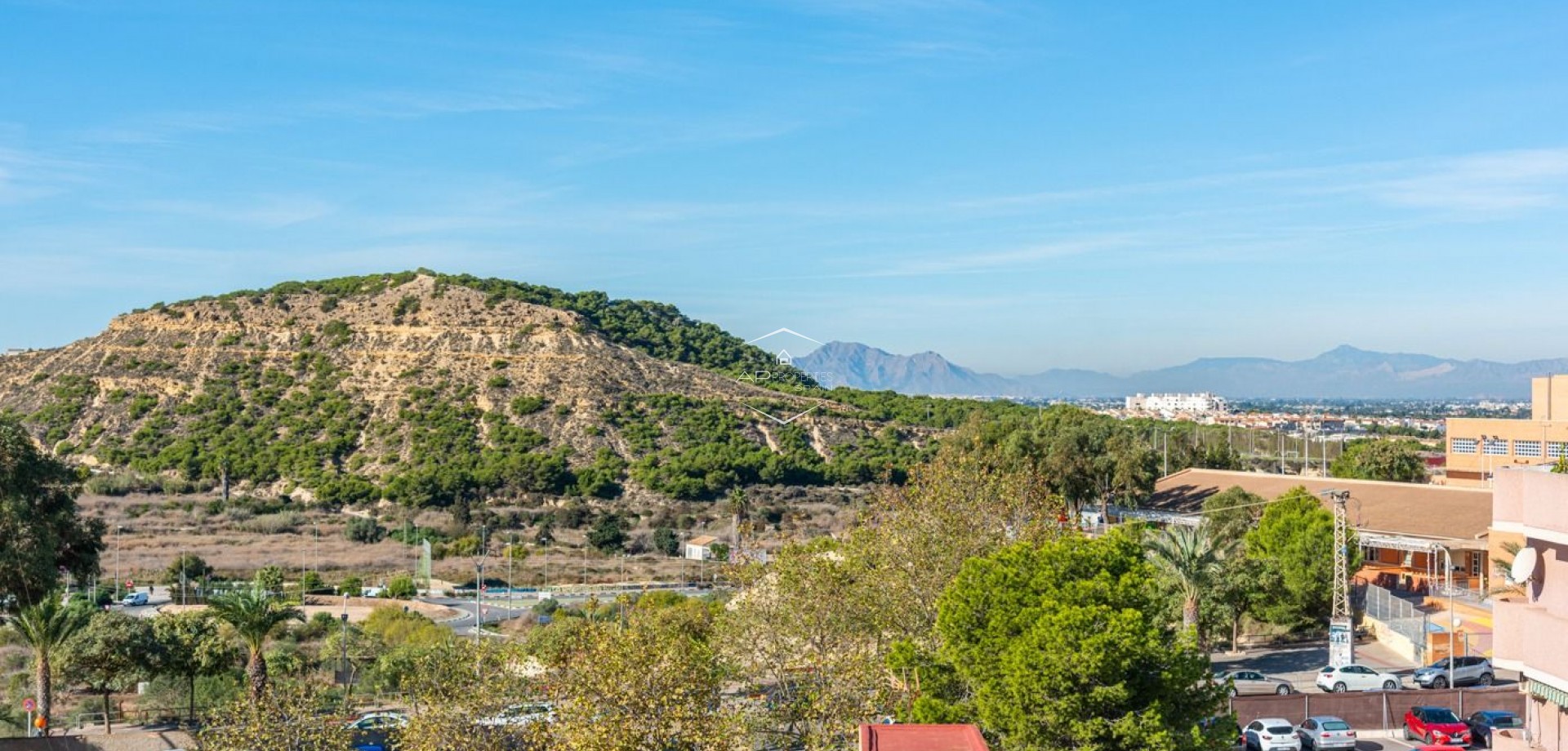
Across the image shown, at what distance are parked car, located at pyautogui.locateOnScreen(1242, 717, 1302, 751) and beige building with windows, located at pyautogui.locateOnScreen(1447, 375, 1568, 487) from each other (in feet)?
127

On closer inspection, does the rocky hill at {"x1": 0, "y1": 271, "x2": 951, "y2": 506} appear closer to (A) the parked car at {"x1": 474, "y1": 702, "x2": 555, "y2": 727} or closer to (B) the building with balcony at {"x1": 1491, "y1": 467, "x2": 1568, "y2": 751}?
(A) the parked car at {"x1": 474, "y1": 702, "x2": 555, "y2": 727}

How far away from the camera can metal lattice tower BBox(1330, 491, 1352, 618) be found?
35688mm

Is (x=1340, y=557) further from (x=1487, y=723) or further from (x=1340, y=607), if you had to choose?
(x=1487, y=723)

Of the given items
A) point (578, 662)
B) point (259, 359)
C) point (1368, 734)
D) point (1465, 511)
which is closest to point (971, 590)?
point (578, 662)

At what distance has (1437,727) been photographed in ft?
90.3

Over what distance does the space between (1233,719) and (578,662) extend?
1142 centimetres

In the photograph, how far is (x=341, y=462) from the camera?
84250mm

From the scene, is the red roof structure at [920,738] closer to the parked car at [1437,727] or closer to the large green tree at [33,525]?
the parked car at [1437,727]

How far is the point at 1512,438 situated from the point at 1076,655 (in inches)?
2170

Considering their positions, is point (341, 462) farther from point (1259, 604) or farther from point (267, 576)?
point (1259, 604)

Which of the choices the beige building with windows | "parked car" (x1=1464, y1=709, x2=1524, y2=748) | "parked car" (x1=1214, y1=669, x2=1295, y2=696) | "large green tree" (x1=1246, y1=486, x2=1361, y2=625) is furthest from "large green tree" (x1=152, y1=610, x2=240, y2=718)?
the beige building with windows

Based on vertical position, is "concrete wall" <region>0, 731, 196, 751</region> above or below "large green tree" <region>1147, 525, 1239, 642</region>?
below

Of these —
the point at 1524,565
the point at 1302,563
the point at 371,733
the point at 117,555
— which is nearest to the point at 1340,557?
the point at 1302,563

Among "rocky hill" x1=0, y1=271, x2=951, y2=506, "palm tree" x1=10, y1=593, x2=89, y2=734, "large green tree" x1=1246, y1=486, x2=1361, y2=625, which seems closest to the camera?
"palm tree" x1=10, y1=593, x2=89, y2=734
